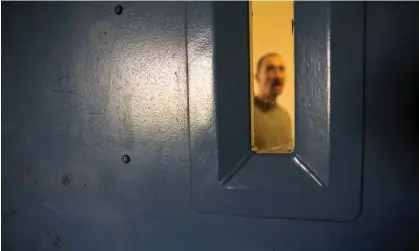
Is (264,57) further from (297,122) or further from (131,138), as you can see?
(131,138)

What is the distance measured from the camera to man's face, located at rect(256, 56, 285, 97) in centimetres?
92

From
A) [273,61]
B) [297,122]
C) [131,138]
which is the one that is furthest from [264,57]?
[131,138]

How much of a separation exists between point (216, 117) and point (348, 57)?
29 centimetres

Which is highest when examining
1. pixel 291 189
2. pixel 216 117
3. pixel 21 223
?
pixel 216 117

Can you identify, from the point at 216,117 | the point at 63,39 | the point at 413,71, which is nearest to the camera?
the point at 413,71

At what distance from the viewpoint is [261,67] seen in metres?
0.93

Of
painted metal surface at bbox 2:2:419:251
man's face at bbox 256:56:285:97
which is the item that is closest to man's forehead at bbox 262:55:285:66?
man's face at bbox 256:56:285:97

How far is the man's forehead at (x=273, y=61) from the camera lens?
0.91 metres

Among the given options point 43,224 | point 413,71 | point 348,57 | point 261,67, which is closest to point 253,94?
point 261,67

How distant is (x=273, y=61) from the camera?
0.92 metres

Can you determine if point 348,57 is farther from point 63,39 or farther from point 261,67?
point 63,39

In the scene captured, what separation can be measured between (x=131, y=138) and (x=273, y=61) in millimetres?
363

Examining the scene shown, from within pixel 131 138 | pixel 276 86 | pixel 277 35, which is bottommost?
pixel 131 138

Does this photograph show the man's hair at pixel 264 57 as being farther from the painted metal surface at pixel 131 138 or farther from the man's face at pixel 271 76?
the painted metal surface at pixel 131 138
